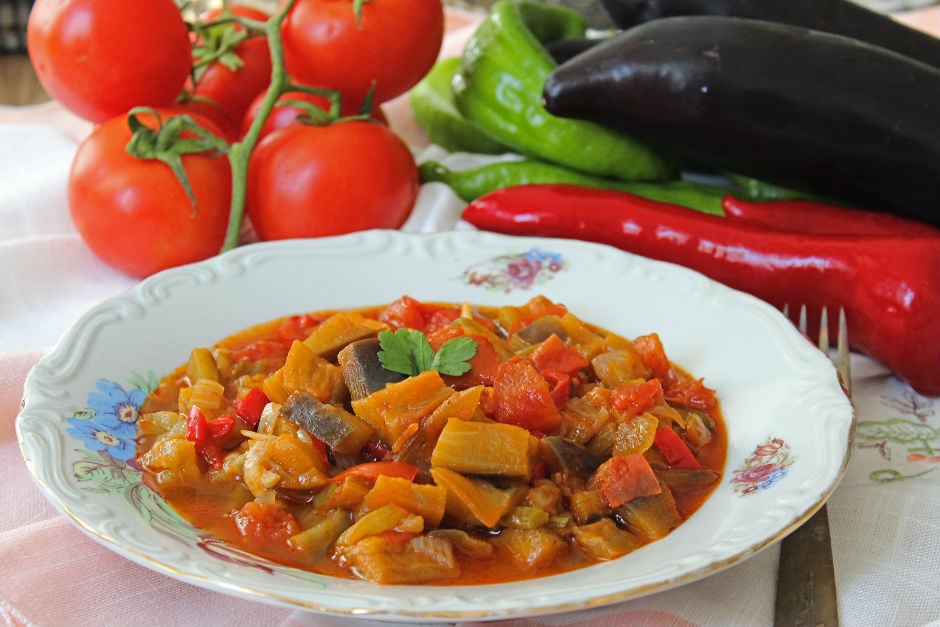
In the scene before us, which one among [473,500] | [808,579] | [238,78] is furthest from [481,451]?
[238,78]

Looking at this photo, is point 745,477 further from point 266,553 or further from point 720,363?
point 266,553

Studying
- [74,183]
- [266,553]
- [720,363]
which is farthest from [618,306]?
[74,183]

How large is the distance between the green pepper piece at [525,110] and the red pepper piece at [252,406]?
1.93 meters

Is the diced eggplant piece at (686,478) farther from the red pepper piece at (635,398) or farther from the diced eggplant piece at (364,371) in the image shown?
the diced eggplant piece at (364,371)

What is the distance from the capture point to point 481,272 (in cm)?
328

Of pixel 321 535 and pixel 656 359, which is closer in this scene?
pixel 321 535

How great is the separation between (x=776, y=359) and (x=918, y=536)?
577mm

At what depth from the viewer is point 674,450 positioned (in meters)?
2.36

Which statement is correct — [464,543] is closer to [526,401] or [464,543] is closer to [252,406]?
[526,401]

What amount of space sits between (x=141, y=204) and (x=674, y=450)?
2018mm

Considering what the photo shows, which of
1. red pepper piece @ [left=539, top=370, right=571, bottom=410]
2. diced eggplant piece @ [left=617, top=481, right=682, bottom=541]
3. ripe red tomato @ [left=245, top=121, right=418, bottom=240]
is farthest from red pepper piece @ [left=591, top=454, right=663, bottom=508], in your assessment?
ripe red tomato @ [left=245, top=121, right=418, bottom=240]

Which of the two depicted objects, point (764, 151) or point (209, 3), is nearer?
point (764, 151)

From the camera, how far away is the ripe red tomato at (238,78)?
Answer: 13.6ft

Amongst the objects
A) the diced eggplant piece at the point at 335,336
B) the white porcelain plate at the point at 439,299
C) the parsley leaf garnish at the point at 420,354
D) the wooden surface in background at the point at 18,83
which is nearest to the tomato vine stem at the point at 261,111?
the white porcelain plate at the point at 439,299
